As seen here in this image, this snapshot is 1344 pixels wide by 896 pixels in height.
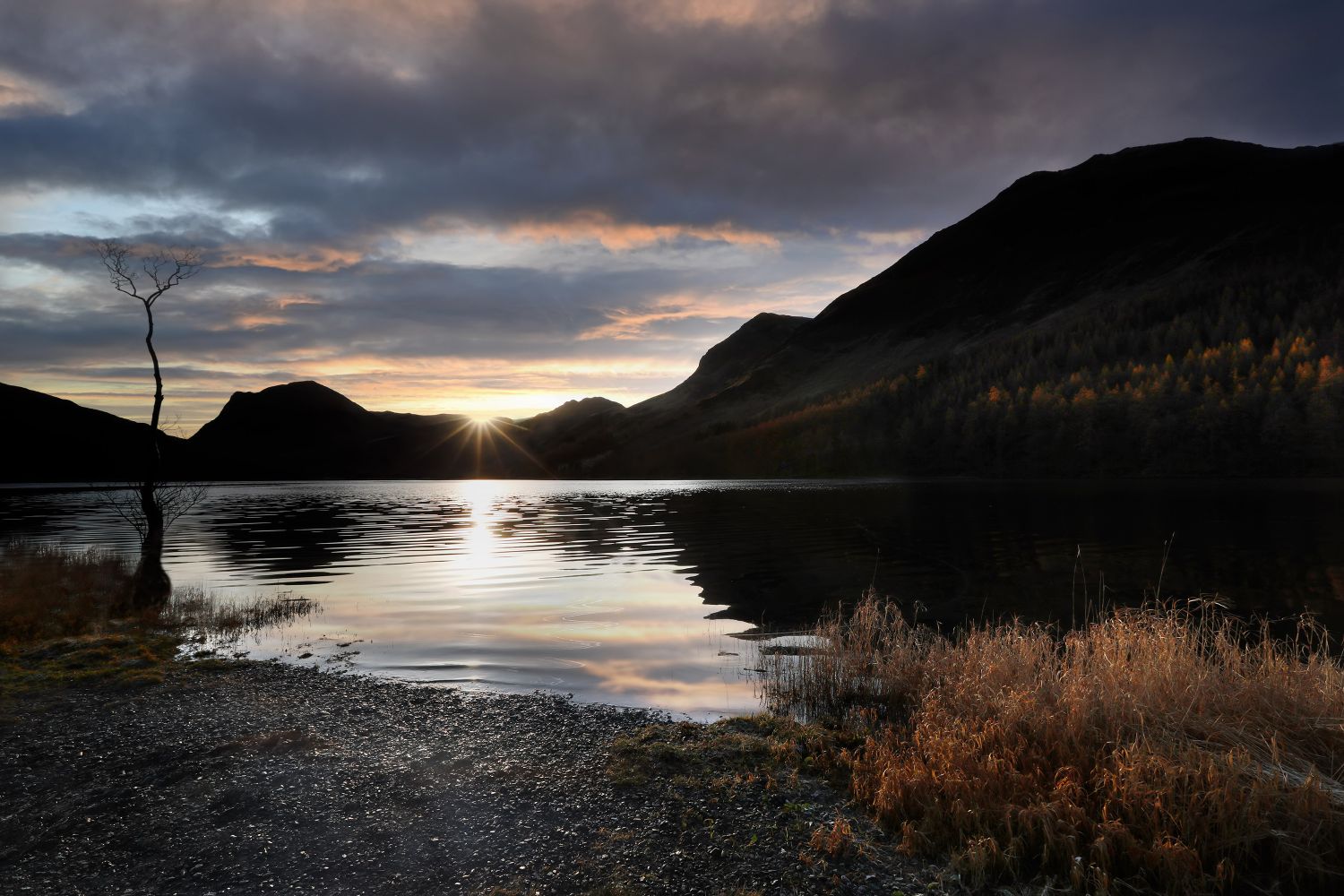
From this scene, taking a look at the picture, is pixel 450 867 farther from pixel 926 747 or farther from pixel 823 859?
pixel 926 747

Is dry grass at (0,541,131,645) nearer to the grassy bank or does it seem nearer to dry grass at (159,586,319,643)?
the grassy bank

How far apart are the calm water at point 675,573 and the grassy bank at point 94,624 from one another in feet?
7.12

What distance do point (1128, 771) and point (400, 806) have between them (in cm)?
974

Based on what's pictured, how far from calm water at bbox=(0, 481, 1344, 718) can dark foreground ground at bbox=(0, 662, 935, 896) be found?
4.50 meters

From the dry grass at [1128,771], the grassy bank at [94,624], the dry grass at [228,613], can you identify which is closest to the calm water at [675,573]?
the dry grass at [228,613]

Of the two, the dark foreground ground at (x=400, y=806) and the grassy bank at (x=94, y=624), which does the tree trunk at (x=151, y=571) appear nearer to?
the grassy bank at (x=94, y=624)

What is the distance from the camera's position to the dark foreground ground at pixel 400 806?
822 cm

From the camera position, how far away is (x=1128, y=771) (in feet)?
28.3

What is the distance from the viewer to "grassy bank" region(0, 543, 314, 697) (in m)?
16.8

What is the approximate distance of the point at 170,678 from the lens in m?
16.6

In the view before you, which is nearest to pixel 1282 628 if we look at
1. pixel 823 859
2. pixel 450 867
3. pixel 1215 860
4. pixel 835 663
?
pixel 835 663

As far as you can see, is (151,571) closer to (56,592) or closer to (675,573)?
(56,592)

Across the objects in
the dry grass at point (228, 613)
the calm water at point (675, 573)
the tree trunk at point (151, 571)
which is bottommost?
the calm water at point (675, 573)

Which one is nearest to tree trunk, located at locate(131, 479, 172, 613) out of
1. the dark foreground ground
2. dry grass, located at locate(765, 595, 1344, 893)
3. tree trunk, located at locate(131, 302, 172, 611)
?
tree trunk, located at locate(131, 302, 172, 611)
